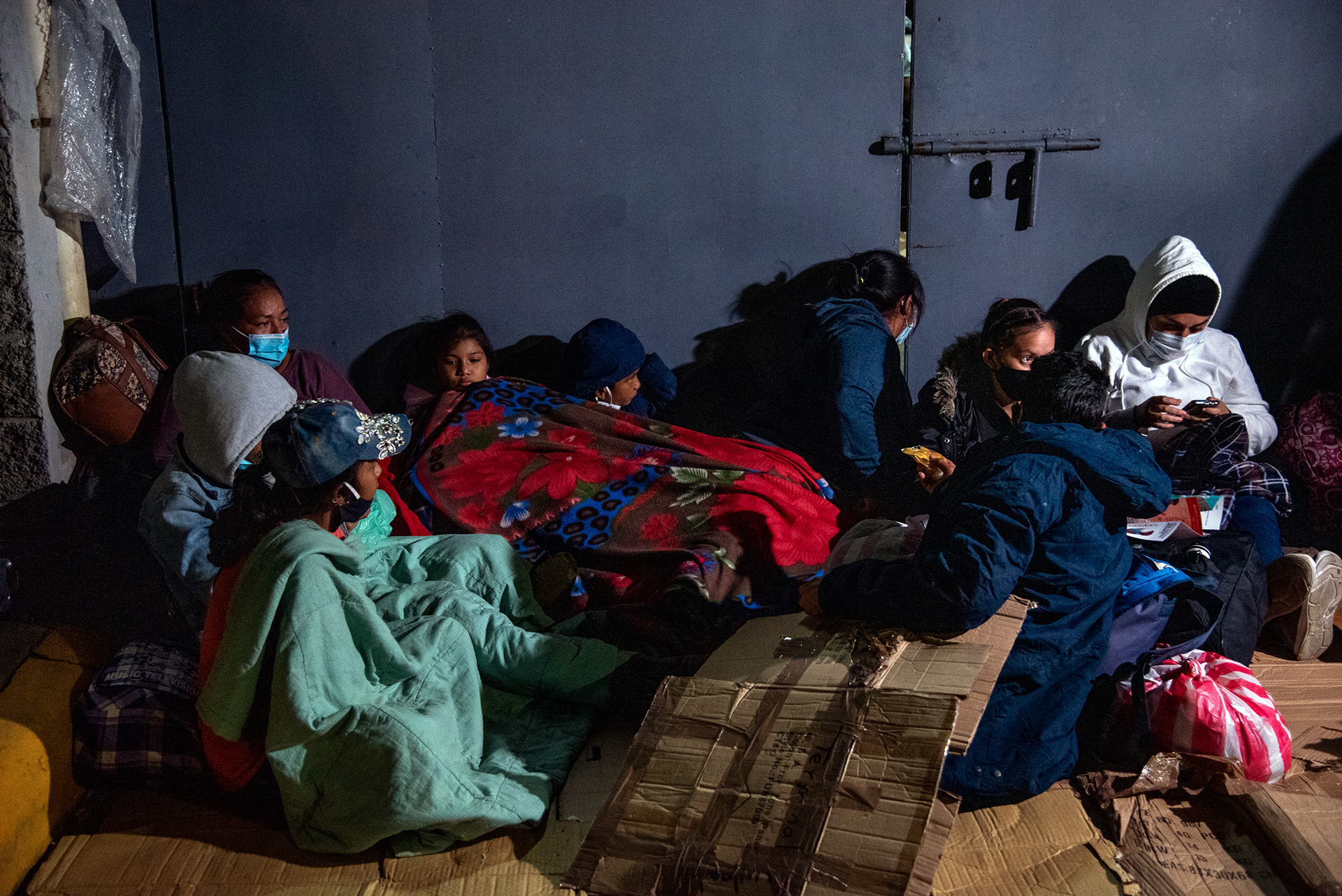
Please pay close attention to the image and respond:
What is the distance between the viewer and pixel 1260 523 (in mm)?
3332

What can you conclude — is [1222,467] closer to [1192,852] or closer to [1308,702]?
[1308,702]

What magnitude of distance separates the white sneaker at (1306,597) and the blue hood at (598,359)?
2372 millimetres

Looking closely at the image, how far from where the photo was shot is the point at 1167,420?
3529 mm

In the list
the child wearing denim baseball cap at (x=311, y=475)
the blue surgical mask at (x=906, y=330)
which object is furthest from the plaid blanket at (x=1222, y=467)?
the child wearing denim baseball cap at (x=311, y=475)

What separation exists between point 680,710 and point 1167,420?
240 cm

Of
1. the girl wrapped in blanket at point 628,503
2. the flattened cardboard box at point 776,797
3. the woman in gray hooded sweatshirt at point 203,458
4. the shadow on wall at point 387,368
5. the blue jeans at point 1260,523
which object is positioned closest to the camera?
the flattened cardboard box at point 776,797

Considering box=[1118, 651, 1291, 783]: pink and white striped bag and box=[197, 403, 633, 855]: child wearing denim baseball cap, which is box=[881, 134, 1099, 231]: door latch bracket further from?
box=[197, 403, 633, 855]: child wearing denim baseball cap

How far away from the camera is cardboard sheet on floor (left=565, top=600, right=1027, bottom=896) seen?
1764 millimetres

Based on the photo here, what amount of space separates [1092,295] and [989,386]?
89 centimetres

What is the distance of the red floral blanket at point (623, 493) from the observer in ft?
10.0

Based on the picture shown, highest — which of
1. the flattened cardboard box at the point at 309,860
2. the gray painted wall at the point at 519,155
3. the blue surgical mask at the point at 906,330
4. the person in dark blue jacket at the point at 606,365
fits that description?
the gray painted wall at the point at 519,155

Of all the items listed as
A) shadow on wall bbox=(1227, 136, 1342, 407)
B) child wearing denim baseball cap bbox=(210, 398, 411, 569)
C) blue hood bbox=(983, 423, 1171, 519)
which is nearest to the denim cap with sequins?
child wearing denim baseball cap bbox=(210, 398, 411, 569)

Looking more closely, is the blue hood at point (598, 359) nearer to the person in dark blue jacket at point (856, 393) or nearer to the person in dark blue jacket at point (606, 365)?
the person in dark blue jacket at point (606, 365)

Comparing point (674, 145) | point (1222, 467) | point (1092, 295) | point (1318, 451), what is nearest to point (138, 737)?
point (674, 145)
